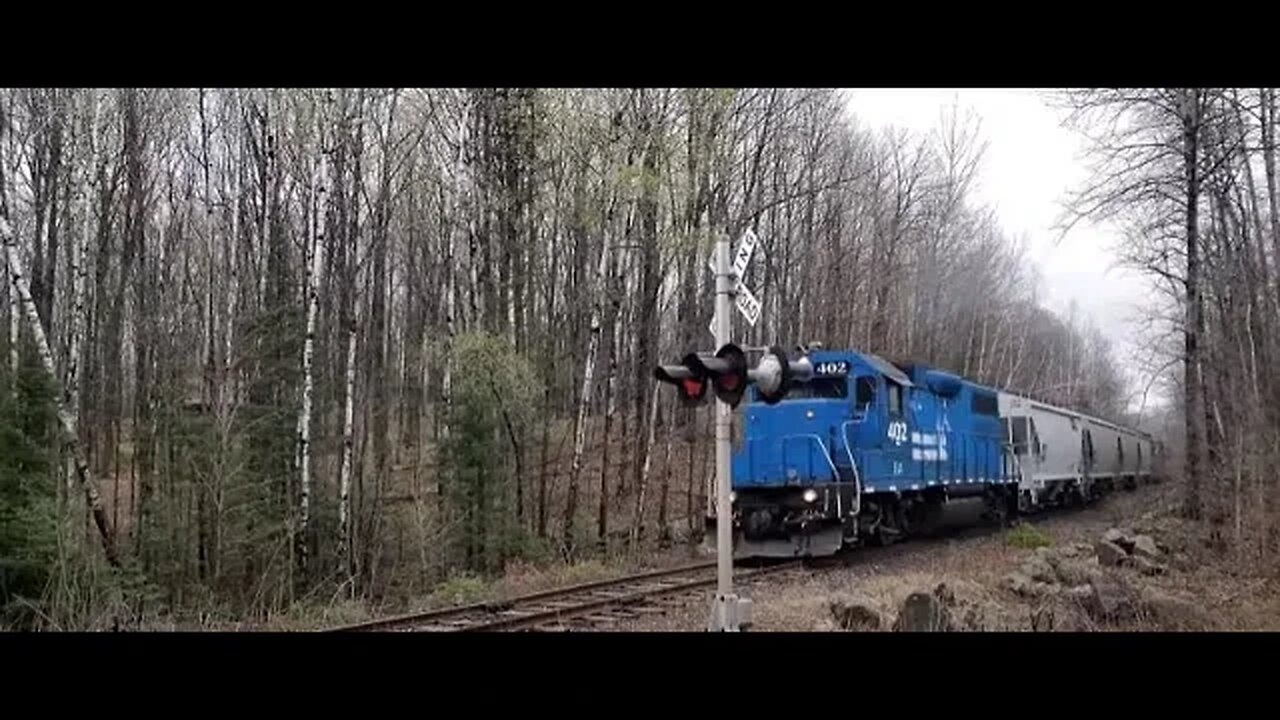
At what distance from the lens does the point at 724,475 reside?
8.36m

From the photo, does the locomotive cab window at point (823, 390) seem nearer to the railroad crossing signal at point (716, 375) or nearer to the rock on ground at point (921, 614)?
the rock on ground at point (921, 614)

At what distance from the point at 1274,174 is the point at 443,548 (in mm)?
19741

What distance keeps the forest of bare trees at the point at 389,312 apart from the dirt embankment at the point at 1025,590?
1.96 metres

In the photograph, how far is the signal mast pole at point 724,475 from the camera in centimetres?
835

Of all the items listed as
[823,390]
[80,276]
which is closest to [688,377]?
[823,390]

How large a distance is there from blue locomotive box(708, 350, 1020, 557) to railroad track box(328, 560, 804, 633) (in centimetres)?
114

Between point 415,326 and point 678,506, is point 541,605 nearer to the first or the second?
point 678,506

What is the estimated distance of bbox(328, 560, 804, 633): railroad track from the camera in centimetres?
1216

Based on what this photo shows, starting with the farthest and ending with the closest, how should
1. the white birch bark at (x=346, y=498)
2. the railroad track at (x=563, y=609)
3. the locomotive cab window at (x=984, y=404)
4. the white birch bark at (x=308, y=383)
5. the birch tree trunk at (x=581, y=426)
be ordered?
the locomotive cab window at (x=984, y=404), the birch tree trunk at (x=581, y=426), the white birch bark at (x=346, y=498), the white birch bark at (x=308, y=383), the railroad track at (x=563, y=609)

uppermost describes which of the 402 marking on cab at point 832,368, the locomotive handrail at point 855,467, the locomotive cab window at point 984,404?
the 402 marking on cab at point 832,368

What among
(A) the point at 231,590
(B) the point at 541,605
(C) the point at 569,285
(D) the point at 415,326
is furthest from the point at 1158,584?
(D) the point at 415,326

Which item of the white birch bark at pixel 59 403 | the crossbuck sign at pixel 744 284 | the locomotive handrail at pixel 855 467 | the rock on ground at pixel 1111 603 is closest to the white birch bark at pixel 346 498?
the white birch bark at pixel 59 403

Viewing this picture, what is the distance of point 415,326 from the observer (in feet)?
117

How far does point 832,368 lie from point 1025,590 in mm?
5135
